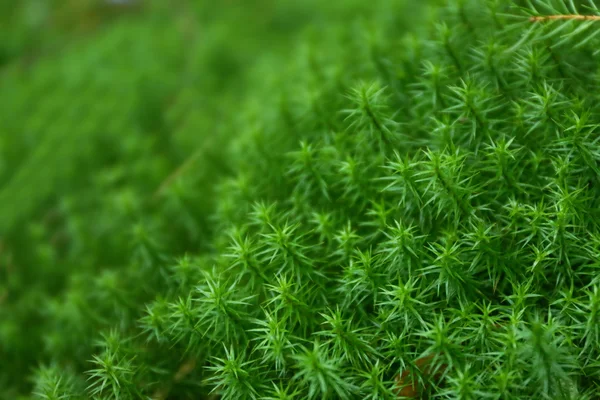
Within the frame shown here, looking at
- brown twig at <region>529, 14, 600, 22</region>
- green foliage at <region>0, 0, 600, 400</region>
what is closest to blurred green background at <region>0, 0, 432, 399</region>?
green foliage at <region>0, 0, 600, 400</region>

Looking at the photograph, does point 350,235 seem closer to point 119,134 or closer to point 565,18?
point 565,18

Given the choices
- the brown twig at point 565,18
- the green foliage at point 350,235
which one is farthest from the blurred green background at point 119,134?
the brown twig at point 565,18

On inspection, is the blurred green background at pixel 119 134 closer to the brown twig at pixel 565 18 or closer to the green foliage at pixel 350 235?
the green foliage at pixel 350 235

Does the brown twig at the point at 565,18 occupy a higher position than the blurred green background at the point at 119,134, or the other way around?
the brown twig at the point at 565,18

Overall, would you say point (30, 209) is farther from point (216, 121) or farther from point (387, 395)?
point (387, 395)

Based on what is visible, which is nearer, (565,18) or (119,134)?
(565,18)

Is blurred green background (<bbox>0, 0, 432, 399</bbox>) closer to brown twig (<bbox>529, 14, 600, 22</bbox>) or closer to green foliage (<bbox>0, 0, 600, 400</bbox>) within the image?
green foliage (<bbox>0, 0, 600, 400</bbox>)

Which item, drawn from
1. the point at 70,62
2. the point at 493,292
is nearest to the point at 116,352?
the point at 493,292

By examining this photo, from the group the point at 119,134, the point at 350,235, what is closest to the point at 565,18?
the point at 350,235
